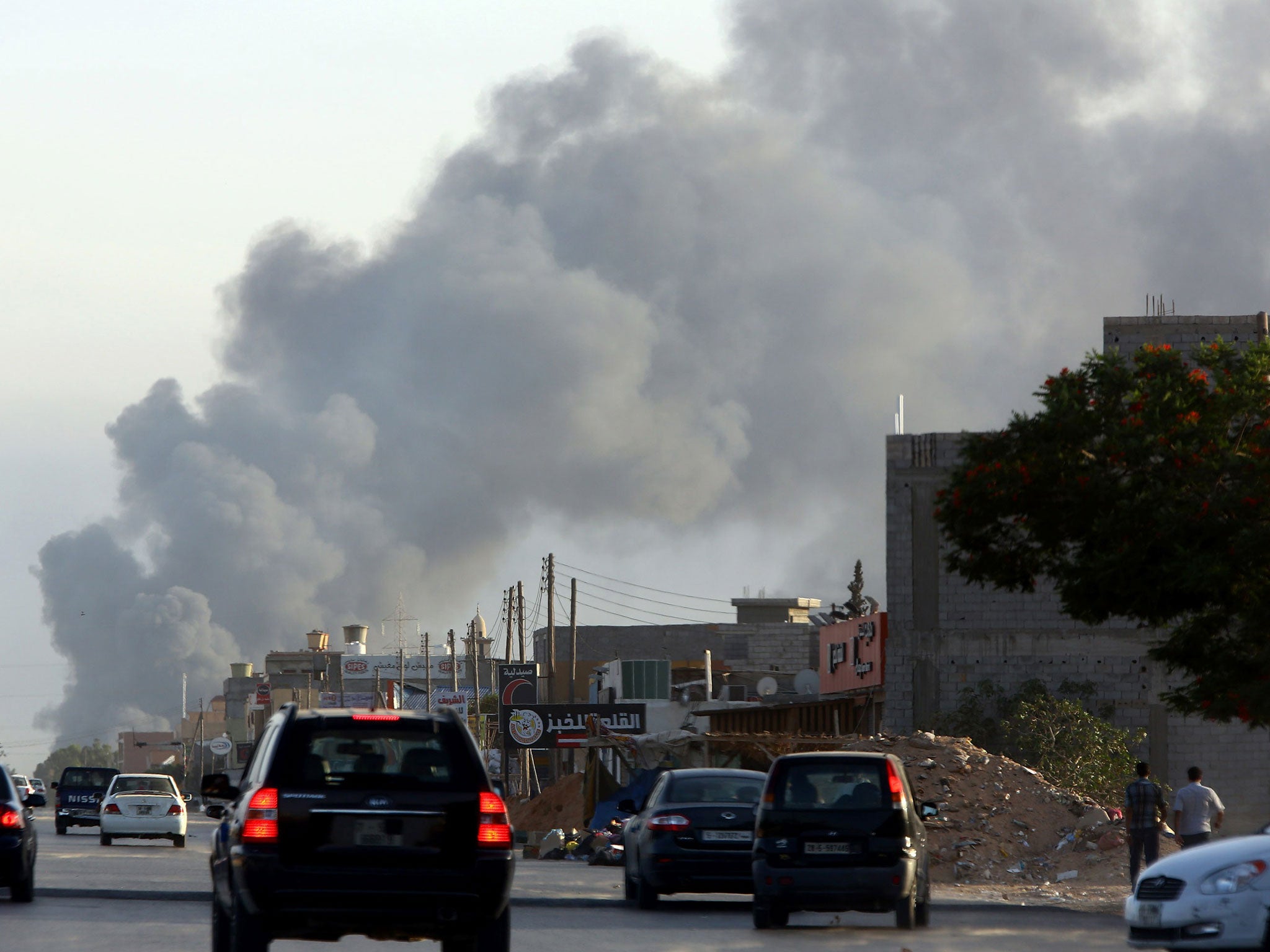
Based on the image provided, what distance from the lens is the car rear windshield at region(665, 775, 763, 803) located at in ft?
65.9

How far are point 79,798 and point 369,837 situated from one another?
3809 cm

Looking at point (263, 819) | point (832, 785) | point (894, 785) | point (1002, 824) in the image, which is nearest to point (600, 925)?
point (832, 785)

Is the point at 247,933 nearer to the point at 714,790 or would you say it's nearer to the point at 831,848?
the point at 831,848

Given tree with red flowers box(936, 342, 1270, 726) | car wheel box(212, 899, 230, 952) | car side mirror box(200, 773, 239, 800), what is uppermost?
tree with red flowers box(936, 342, 1270, 726)

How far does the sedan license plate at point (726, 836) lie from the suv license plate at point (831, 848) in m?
2.75

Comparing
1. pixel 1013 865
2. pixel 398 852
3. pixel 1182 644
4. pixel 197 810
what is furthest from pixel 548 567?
pixel 398 852

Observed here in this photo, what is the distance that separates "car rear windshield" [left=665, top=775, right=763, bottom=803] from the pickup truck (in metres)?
28.8

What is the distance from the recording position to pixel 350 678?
146750 millimetres

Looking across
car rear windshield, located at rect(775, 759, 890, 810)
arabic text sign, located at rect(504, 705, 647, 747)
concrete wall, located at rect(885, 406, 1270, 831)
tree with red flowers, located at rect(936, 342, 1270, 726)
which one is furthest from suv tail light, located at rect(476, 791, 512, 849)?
arabic text sign, located at rect(504, 705, 647, 747)

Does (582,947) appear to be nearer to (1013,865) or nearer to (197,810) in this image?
(1013,865)

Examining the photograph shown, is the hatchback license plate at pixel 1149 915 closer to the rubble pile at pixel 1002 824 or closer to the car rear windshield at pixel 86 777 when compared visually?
the rubble pile at pixel 1002 824

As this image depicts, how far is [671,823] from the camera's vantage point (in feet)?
63.6

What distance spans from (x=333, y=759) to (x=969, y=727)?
31.8 m

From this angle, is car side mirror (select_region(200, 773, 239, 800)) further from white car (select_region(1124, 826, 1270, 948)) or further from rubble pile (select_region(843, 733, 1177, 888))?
rubble pile (select_region(843, 733, 1177, 888))
